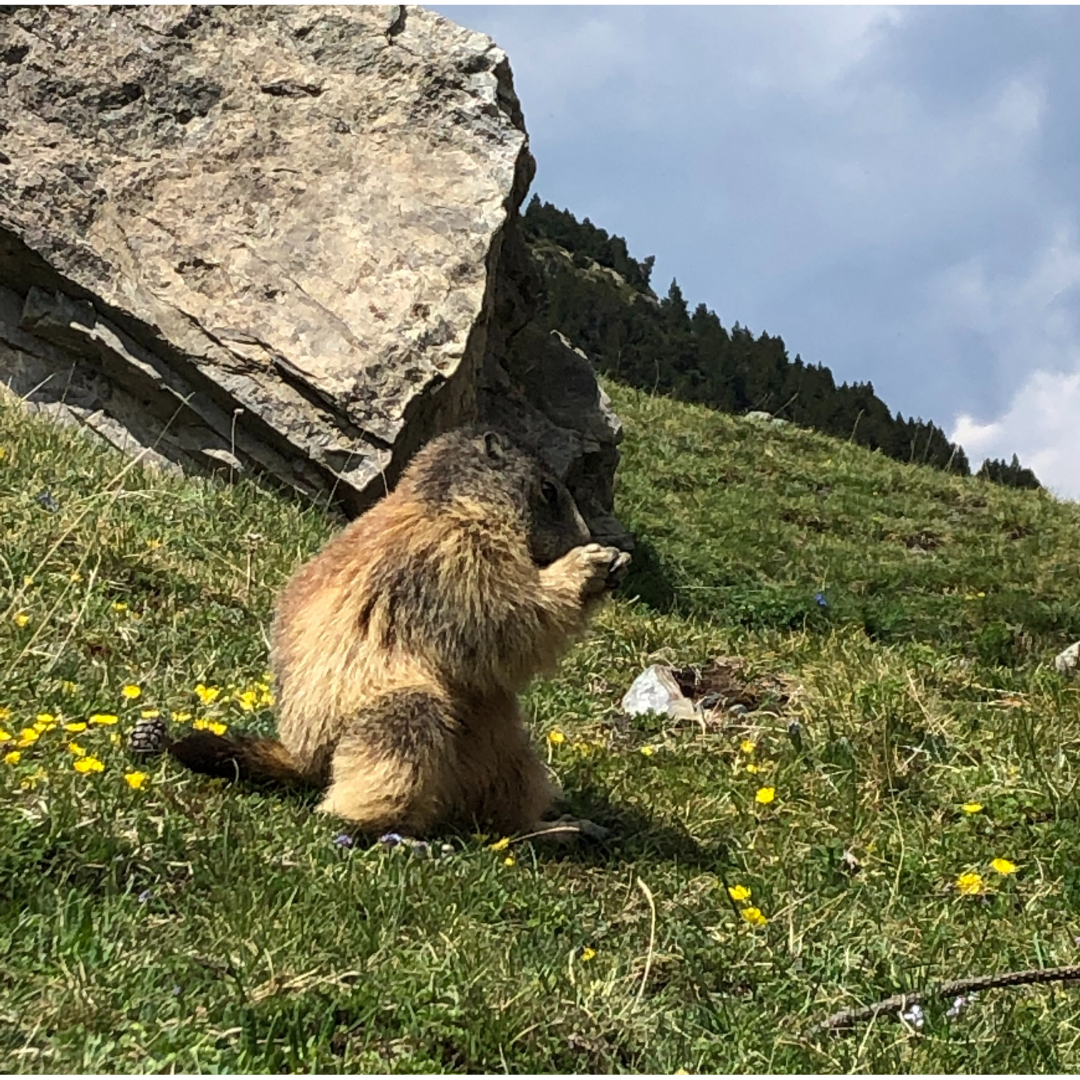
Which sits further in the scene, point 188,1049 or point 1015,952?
point 1015,952

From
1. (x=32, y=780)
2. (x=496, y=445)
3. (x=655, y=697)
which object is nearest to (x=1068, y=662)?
(x=655, y=697)

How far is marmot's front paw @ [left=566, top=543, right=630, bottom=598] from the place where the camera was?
16.1ft

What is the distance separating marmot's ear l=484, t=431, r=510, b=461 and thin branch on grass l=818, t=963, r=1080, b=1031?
7.88 ft

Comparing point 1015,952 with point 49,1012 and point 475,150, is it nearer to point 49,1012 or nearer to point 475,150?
point 49,1012

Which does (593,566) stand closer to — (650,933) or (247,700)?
(650,933)

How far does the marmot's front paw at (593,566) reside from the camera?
4.91 m

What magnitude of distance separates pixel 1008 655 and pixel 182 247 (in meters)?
6.66

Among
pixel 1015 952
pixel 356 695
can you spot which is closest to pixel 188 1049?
pixel 356 695

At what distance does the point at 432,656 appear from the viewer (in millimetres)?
4719

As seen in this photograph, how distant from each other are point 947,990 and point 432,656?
2.09m

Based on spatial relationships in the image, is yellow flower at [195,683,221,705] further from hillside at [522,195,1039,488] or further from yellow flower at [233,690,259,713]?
hillside at [522,195,1039,488]

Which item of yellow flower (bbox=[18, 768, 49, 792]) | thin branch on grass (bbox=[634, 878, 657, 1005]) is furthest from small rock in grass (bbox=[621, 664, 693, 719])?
yellow flower (bbox=[18, 768, 49, 792])

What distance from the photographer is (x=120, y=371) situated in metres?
8.91

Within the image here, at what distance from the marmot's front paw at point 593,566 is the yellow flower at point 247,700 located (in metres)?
1.76
